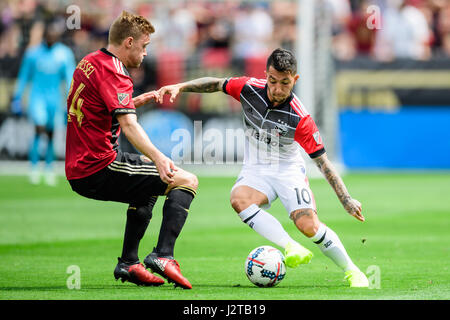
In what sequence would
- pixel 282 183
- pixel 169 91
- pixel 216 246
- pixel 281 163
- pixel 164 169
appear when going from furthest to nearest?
pixel 216 246 → pixel 281 163 → pixel 282 183 → pixel 169 91 → pixel 164 169

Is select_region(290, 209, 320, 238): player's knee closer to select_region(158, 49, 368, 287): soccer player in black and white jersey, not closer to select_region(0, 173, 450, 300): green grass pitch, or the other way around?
select_region(158, 49, 368, 287): soccer player in black and white jersey

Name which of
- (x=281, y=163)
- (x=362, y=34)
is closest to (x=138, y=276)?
(x=281, y=163)

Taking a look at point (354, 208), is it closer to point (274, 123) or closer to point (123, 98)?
point (274, 123)

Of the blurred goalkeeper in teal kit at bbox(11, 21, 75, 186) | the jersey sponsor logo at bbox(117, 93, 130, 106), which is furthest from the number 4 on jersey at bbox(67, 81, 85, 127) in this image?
the blurred goalkeeper in teal kit at bbox(11, 21, 75, 186)

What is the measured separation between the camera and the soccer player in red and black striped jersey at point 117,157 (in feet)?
21.2

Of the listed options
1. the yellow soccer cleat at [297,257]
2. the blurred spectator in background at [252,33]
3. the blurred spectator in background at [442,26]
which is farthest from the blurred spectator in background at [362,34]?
the yellow soccer cleat at [297,257]

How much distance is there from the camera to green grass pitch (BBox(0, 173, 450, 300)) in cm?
637

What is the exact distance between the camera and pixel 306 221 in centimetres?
696

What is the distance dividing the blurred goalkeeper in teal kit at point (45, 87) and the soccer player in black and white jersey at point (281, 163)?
982 centimetres

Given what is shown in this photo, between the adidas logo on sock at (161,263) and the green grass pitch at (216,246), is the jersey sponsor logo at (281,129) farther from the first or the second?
the adidas logo on sock at (161,263)

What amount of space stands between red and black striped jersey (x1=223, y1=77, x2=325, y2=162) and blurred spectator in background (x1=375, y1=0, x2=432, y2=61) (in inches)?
581

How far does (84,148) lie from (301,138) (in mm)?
1821

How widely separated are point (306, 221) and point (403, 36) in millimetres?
15966
